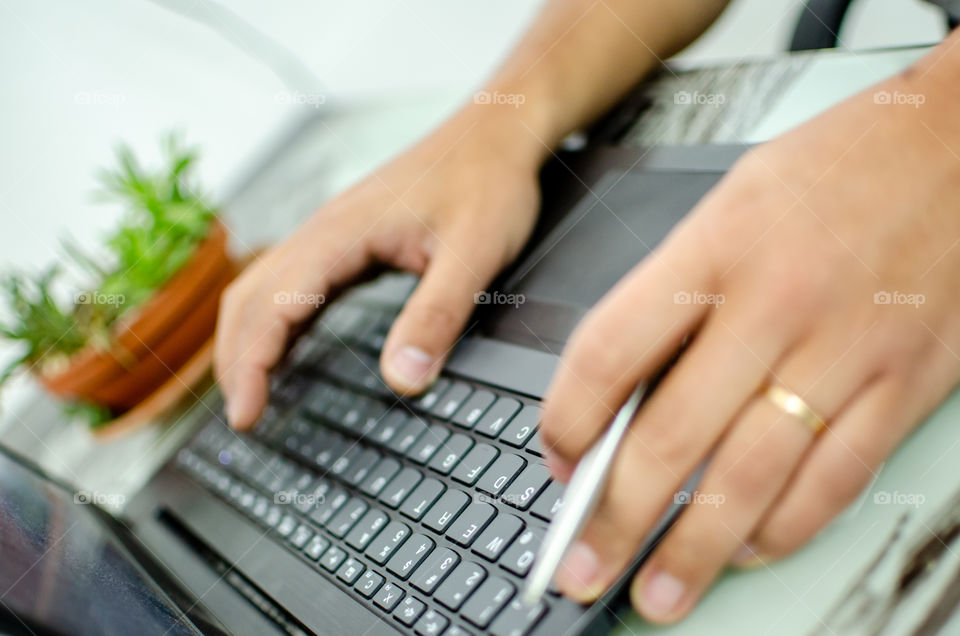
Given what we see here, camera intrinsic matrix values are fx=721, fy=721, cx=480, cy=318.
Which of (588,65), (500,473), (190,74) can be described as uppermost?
(588,65)

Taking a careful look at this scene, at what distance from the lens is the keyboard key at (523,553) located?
0.89 feet

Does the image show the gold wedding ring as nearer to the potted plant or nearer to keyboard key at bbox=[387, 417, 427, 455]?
keyboard key at bbox=[387, 417, 427, 455]

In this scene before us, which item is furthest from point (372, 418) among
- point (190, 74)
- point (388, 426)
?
point (190, 74)

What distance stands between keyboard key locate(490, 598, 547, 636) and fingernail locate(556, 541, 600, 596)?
2cm

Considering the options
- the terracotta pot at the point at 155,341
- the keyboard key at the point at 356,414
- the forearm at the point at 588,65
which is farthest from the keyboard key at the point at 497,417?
the terracotta pot at the point at 155,341

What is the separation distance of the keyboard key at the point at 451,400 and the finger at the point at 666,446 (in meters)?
0.13

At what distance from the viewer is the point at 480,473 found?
0.32 meters

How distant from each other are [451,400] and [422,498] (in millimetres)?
59

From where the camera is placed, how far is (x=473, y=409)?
354mm

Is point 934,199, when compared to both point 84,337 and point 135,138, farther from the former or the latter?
point 135,138

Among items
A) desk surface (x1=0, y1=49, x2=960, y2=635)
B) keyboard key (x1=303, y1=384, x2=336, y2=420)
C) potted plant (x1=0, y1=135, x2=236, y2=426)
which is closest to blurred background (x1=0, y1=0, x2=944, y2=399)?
desk surface (x1=0, y1=49, x2=960, y2=635)

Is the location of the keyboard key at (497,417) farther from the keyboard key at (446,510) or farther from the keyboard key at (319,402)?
the keyboard key at (319,402)

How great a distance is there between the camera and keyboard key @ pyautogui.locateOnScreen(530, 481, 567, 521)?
0.28 m

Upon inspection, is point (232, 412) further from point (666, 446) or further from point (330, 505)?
point (666, 446)
